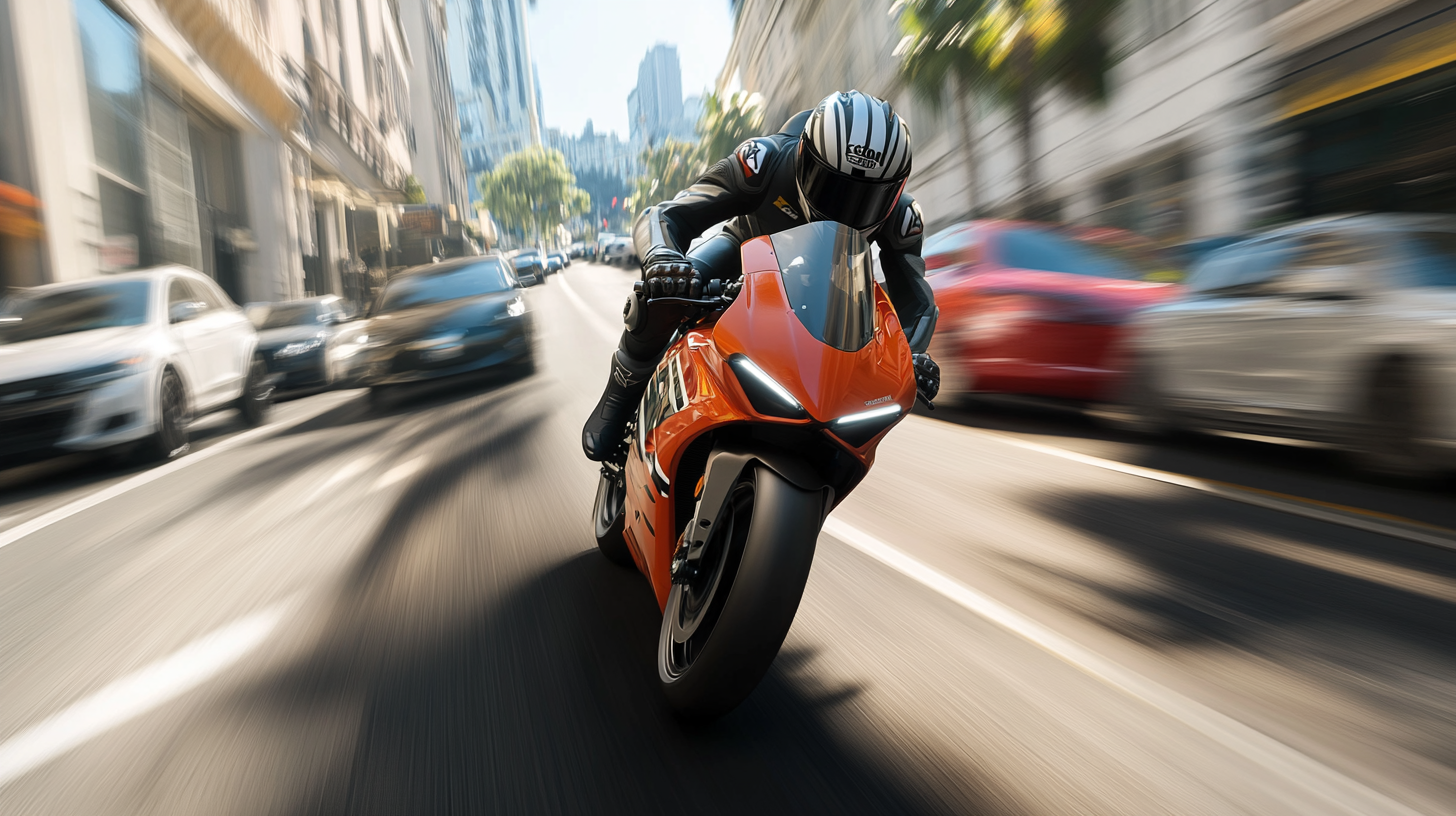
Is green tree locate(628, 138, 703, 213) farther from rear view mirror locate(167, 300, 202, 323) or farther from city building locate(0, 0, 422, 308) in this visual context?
rear view mirror locate(167, 300, 202, 323)

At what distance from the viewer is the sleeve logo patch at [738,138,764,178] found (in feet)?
10.7

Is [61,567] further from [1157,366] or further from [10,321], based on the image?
[1157,366]

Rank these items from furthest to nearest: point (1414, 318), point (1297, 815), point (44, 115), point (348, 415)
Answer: point (44, 115), point (348, 415), point (1414, 318), point (1297, 815)

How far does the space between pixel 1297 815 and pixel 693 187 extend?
8.13ft

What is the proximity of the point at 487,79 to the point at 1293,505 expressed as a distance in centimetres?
16262

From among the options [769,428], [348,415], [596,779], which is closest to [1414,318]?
[769,428]

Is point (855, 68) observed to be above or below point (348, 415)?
above

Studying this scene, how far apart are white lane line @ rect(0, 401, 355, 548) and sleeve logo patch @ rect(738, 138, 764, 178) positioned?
493 cm

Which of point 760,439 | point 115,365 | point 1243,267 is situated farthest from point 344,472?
point 1243,267

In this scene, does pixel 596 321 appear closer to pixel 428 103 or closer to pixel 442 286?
pixel 442 286

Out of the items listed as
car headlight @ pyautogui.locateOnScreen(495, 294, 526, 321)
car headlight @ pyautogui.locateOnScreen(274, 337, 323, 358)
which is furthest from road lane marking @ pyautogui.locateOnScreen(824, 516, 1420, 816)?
car headlight @ pyautogui.locateOnScreen(274, 337, 323, 358)

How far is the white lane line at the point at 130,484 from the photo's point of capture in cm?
593

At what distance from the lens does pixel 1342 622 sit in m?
3.35

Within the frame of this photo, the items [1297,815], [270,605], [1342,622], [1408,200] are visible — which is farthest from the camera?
[1408,200]
